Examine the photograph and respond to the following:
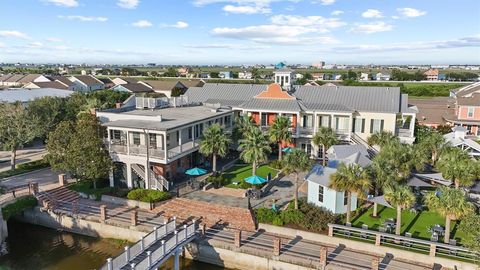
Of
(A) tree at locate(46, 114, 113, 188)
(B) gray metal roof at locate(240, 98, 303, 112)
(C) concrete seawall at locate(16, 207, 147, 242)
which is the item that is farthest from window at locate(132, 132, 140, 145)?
(B) gray metal roof at locate(240, 98, 303, 112)

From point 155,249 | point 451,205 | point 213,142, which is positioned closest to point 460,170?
point 451,205

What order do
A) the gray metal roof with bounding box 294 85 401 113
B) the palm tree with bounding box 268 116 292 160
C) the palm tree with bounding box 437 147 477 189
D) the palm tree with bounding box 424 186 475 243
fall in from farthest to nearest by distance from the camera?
the gray metal roof with bounding box 294 85 401 113
the palm tree with bounding box 268 116 292 160
the palm tree with bounding box 437 147 477 189
the palm tree with bounding box 424 186 475 243

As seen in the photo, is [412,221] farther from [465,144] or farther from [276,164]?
[465,144]

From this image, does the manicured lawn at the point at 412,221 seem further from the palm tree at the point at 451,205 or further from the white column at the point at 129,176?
the white column at the point at 129,176

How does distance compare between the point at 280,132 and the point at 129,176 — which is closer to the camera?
the point at 129,176

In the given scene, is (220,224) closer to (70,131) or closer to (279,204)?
(279,204)

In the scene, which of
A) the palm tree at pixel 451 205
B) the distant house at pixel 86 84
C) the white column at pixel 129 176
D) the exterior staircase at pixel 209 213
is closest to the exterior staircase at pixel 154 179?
the white column at pixel 129 176

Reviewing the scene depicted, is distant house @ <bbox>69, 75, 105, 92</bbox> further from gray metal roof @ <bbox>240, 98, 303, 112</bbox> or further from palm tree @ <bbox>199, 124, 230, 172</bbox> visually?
palm tree @ <bbox>199, 124, 230, 172</bbox>
